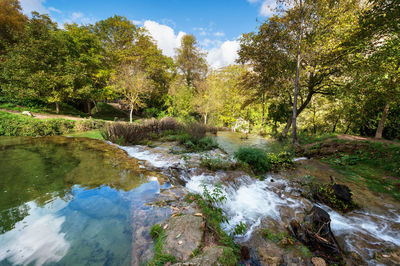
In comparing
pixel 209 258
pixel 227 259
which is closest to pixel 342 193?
pixel 227 259

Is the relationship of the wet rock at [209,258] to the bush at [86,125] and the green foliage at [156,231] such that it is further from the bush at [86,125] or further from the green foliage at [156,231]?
the bush at [86,125]

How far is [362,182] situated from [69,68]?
26.1 meters

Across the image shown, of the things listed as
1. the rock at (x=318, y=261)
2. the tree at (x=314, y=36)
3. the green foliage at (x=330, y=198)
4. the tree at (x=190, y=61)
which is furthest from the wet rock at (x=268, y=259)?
the tree at (x=190, y=61)

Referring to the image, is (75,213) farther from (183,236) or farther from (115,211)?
(183,236)

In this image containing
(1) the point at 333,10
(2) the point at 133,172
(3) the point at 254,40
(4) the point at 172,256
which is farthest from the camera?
(3) the point at 254,40

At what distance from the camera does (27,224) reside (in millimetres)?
2494

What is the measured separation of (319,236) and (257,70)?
1299 centimetres

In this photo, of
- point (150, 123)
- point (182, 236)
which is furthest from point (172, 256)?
point (150, 123)

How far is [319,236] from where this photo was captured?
254 cm

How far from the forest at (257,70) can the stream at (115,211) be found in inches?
254

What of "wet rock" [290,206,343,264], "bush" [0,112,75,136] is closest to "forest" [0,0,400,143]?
"bush" [0,112,75,136]

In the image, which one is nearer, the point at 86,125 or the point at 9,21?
the point at 86,125

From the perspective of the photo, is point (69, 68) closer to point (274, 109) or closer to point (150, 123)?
point (150, 123)

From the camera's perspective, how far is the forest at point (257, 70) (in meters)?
7.75
